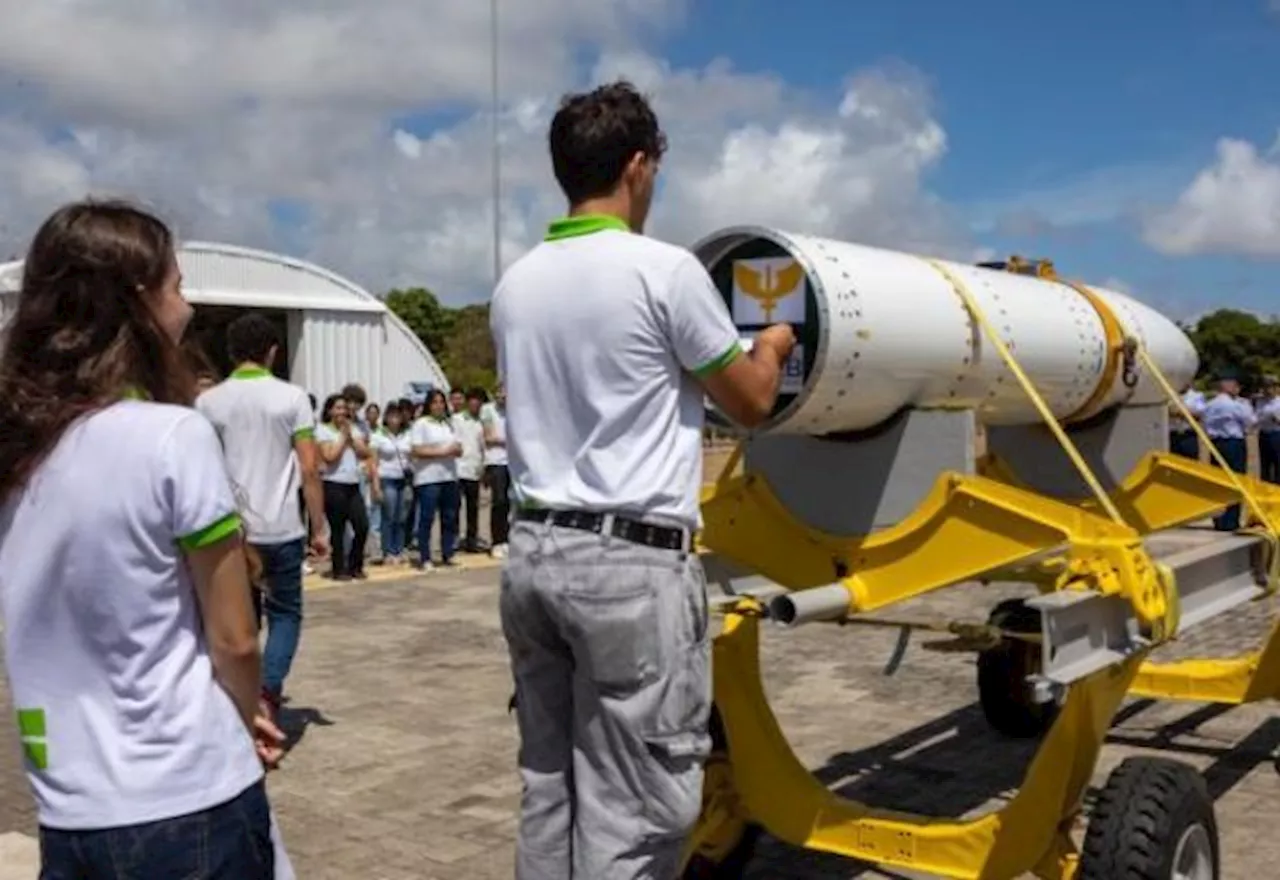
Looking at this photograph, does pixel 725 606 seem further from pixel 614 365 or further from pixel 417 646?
pixel 417 646

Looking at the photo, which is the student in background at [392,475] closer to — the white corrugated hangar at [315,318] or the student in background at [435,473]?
the student in background at [435,473]

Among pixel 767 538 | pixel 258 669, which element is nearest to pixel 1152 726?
pixel 767 538

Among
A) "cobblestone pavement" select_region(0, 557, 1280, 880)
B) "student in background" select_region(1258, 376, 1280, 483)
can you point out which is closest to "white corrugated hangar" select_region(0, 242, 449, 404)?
"student in background" select_region(1258, 376, 1280, 483)

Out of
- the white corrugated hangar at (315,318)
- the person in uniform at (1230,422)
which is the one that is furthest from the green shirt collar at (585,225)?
the white corrugated hangar at (315,318)

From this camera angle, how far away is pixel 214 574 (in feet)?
6.83

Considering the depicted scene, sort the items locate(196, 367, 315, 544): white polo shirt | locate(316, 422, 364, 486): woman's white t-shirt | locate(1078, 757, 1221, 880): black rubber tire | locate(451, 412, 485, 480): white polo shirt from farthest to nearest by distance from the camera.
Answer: locate(451, 412, 485, 480): white polo shirt
locate(316, 422, 364, 486): woman's white t-shirt
locate(196, 367, 315, 544): white polo shirt
locate(1078, 757, 1221, 880): black rubber tire

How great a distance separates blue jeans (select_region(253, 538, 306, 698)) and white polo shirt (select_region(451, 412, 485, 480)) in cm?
681

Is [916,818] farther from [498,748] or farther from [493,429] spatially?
[493,429]

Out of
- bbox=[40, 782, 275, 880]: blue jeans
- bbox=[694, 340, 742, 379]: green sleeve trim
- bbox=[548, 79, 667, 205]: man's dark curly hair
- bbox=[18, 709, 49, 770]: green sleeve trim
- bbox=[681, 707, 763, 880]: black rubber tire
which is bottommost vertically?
bbox=[681, 707, 763, 880]: black rubber tire

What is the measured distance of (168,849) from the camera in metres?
2.04

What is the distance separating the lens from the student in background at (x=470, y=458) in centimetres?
1345

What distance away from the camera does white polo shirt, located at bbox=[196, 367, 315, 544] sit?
6219mm

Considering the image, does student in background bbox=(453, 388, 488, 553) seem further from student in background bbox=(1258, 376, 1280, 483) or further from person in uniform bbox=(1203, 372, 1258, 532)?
student in background bbox=(1258, 376, 1280, 483)

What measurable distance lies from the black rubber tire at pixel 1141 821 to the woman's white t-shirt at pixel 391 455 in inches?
386
